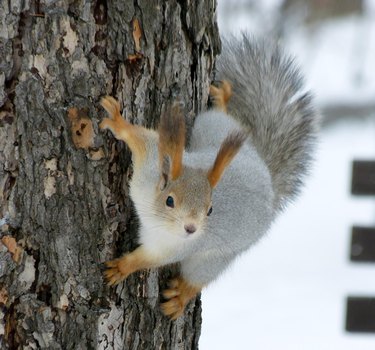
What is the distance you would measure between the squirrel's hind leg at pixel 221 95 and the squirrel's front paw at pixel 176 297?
302 mm

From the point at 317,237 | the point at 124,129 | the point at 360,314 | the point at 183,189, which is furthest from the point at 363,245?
the point at 124,129

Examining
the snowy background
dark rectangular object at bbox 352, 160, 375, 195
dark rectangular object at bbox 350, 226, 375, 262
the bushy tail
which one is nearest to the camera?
the bushy tail

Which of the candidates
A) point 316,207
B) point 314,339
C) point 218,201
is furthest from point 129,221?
point 316,207

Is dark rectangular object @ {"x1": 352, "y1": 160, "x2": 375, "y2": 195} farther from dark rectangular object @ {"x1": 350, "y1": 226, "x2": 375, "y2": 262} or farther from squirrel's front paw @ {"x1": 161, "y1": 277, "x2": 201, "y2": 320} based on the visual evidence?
squirrel's front paw @ {"x1": 161, "y1": 277, "x2": 201, "y2": 320}

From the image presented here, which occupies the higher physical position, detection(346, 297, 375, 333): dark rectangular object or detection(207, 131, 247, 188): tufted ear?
detection(346, 297, 375, 333): dark rectangular object

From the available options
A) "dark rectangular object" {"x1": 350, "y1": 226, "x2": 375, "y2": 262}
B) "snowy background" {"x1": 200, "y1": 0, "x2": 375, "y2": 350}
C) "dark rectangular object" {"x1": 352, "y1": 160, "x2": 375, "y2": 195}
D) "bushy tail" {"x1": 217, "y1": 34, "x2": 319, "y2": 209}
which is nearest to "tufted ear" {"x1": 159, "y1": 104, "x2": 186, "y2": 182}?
"bushy tail" {"x1": 217, "y1": 34, "x2": 319, "y2": 209}

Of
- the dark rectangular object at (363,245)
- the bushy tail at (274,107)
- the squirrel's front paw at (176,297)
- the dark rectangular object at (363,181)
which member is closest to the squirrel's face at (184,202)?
the squirrel's front paw at (176,297)

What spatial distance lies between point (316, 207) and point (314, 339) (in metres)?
1.10

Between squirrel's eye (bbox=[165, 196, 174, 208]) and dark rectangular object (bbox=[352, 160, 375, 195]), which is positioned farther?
dark rectangular object (bbox=[352, 160, 375, 195])

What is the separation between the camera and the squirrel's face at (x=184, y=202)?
1.35 metres

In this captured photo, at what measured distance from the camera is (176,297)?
1437 mm

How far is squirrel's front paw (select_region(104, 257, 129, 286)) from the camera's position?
1.33 m

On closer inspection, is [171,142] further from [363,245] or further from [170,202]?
[363,245]

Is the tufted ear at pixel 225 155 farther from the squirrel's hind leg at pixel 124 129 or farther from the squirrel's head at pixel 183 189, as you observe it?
the squirrel's hind leg at pixel 124 129
